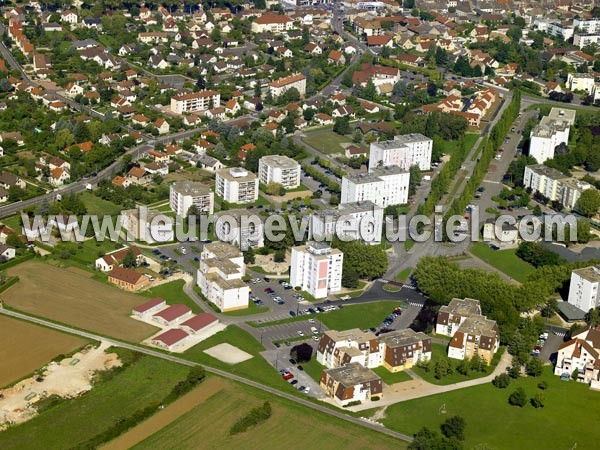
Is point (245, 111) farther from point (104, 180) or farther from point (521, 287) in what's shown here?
point (521, 287)

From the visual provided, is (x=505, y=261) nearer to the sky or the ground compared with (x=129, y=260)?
nearer to the ground

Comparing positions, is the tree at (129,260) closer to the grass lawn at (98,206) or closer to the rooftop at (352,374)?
the grass lawn at (98,206)

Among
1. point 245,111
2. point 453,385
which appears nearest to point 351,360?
point 453,385

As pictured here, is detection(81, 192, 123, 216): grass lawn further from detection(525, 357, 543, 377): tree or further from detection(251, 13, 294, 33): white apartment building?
detection(251, 13, 294, 33): white apartment building

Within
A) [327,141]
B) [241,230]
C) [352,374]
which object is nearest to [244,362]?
[352,374]

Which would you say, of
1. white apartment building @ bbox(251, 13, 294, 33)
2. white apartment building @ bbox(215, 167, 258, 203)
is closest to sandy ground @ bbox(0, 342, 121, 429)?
white apartment building @ bbox(215, 167, 258, 203)

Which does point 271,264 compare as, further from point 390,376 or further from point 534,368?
point 534,368

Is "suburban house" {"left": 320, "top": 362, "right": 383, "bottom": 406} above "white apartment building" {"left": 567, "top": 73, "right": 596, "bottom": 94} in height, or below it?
above
